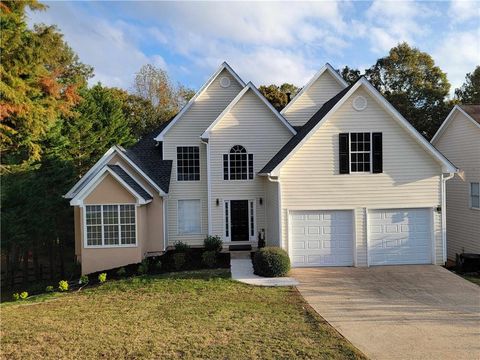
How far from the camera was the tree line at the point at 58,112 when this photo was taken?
58.4 feet

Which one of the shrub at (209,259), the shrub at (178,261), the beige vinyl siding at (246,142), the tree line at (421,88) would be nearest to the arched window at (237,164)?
the beige vinyl siding at (246,142)

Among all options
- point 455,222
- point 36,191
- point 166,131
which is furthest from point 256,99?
point 36,191

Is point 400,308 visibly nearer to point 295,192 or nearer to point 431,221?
point 295,192

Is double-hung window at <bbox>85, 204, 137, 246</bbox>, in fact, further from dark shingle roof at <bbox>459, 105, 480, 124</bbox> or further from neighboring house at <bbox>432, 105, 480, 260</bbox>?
dark shingle roof at <bbox>459, 105, 480, 124</bbox>

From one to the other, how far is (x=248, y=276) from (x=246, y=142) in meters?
7.65

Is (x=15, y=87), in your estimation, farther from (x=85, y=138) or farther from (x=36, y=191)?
(x=85, y=138)

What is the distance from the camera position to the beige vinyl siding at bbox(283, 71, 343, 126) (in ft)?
68.2

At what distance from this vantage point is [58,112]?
23.3 meters

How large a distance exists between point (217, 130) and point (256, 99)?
250cm

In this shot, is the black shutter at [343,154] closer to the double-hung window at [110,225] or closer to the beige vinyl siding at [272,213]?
the beige vinyl siding at [272,213]

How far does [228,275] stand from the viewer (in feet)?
46.4

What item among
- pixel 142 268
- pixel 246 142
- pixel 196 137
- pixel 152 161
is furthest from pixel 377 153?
pixel 152 161

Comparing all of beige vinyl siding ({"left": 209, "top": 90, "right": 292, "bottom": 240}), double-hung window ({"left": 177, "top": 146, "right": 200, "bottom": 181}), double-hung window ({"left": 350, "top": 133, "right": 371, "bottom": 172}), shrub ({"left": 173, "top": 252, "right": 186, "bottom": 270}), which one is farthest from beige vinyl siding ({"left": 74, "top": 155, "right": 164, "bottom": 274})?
double-hung window ({"left": 350, "top": 133, "right": 371, "bottom": 172})

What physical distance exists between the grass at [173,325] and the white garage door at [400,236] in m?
5.20
